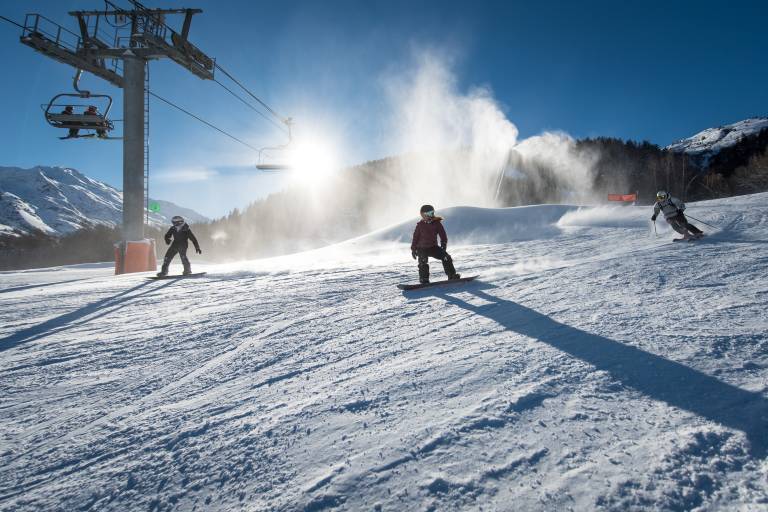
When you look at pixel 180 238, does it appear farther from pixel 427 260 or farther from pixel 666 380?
pixel 666 380

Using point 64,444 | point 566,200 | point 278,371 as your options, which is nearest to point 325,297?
point 278,371

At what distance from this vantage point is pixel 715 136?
88000 millimetres

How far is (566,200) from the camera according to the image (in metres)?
63.1

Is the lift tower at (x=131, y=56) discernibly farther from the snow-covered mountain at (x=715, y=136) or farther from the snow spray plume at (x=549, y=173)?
the snow-covered mountain at (x=715, y=136)

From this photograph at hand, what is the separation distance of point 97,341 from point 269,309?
6.77 ft

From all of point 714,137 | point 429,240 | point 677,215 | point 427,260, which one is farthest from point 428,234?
point 714,137

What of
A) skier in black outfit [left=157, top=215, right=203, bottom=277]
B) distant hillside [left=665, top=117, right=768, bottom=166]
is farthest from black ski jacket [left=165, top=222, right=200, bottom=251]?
distant hillside [left=665, top=117, right=768, bottom=166]

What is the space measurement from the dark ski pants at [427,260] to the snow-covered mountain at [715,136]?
93330 mm

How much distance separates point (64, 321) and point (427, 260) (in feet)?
18.9

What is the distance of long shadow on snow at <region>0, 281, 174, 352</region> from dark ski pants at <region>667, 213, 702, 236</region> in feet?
38.9

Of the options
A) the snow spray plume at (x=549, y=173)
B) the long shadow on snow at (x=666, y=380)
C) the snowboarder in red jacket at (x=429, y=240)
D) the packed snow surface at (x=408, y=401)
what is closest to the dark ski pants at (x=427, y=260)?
the snowboarder in red jacket at (x=429, y=240)

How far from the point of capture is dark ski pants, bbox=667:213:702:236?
27.4 ft

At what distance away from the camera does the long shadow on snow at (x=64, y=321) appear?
445cm

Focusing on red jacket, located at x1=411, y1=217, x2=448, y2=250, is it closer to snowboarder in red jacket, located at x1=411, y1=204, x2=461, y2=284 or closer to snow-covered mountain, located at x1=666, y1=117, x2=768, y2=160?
snowboarder in red jacket, located at x1=411, y1=204, x2=461, y2=284
